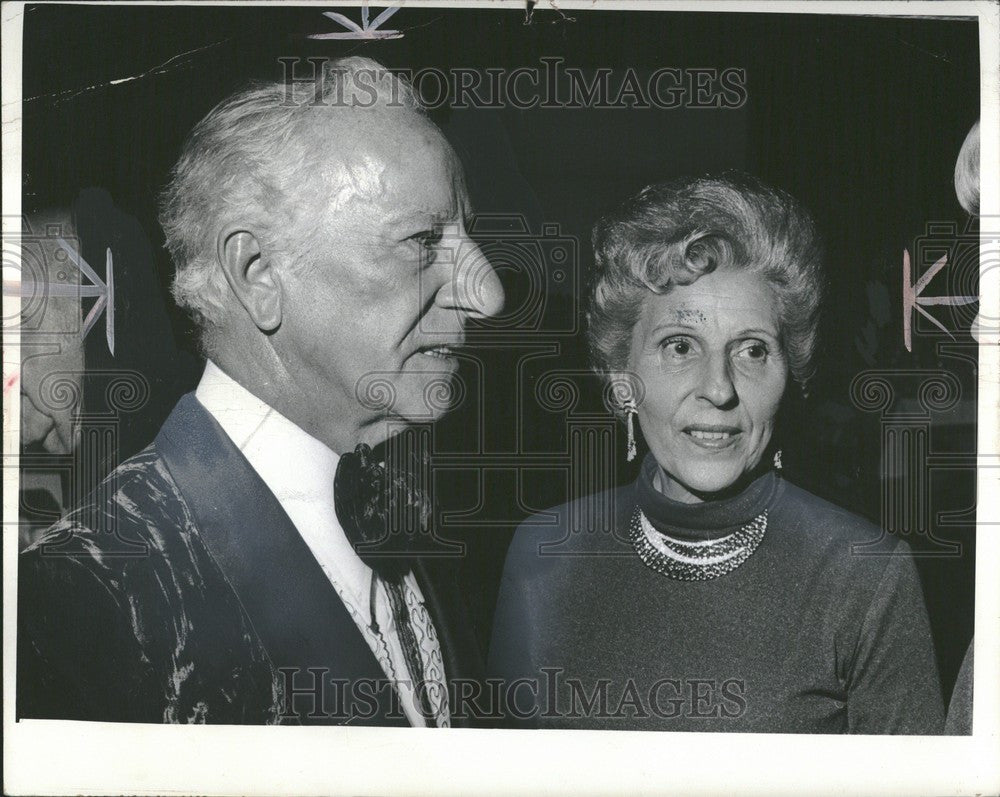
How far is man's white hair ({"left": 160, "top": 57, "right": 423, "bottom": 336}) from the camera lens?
2254 mm

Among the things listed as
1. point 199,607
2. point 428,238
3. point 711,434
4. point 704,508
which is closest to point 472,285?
point 428,238

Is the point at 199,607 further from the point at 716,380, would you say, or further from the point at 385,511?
the point at 716,380

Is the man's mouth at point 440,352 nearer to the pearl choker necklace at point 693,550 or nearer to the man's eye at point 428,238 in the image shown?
the man's eye at point 428,238

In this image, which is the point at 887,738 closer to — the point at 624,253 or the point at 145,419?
the point at 624,253

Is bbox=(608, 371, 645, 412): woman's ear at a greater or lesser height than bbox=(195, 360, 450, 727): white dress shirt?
greater

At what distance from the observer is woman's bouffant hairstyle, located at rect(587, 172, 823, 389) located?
228cm

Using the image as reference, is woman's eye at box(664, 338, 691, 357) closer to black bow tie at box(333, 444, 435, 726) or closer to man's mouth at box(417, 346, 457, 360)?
man's mouth at box(417, 346, 457, 360)

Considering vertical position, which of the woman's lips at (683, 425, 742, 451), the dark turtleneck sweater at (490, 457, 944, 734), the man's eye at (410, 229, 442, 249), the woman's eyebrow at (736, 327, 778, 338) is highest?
the man's eye at (410, 229, 442, 249)

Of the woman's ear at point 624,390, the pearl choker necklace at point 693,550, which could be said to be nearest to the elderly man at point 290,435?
the woman's ear at point 624,390

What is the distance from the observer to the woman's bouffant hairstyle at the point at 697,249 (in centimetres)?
228

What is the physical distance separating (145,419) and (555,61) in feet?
4.40

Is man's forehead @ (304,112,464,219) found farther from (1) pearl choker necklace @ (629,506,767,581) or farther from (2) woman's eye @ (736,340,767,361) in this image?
(1) pearl choker necklace @ (629,506,767,581)

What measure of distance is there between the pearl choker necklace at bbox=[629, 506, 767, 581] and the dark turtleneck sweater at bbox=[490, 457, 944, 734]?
2 cm

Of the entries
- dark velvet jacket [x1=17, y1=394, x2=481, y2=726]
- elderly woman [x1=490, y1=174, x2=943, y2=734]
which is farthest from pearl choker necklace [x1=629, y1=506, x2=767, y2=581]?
dark velvet jacket [x1=17, y1=394, x2=481, y2=726]
